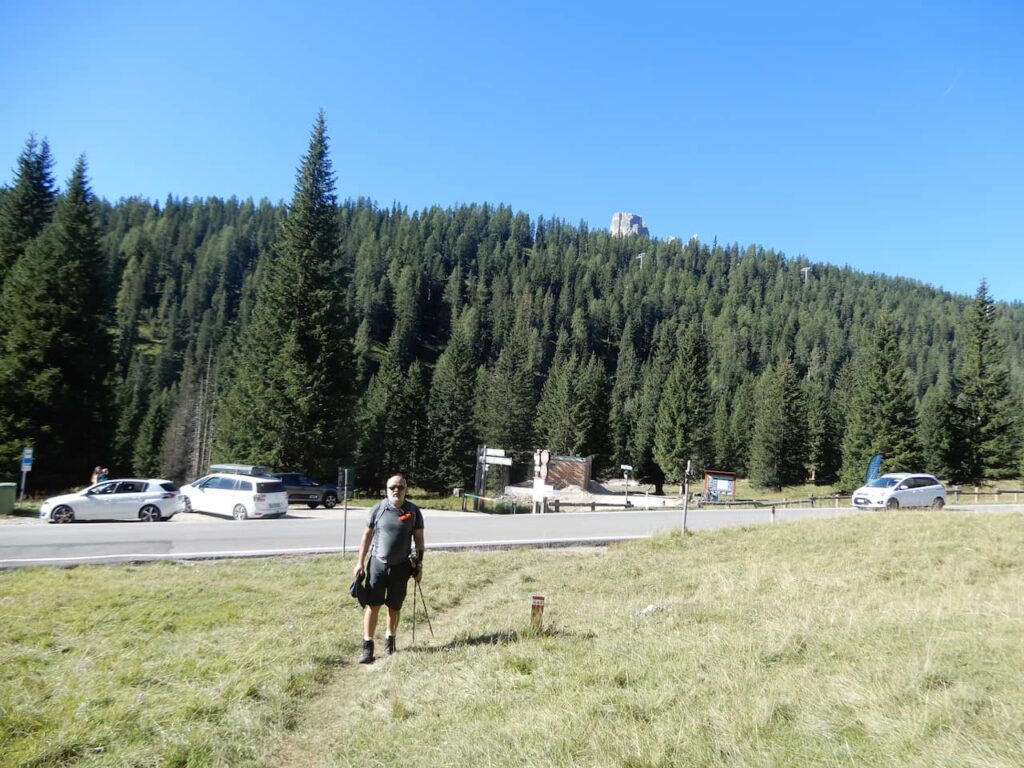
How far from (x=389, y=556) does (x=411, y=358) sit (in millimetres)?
133219

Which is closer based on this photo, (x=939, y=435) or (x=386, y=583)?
(x=386, y=583)

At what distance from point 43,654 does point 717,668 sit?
658cm

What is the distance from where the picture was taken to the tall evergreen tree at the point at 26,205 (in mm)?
36031

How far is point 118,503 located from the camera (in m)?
19.7

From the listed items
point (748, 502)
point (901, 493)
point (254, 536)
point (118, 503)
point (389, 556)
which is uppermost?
point (389, 556)

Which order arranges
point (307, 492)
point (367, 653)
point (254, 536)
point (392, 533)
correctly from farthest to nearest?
point (307, 492) → point (254, 536) → point (392, 533) → point (367, 653)

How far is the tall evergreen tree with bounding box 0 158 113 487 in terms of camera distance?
2966 cm

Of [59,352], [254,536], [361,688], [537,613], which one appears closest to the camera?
[361,688]

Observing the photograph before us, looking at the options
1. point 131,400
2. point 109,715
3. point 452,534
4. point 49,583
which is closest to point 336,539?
point 452,534

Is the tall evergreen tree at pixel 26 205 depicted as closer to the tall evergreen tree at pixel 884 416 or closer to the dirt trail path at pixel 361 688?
the dirt trail path at pixel 361 688

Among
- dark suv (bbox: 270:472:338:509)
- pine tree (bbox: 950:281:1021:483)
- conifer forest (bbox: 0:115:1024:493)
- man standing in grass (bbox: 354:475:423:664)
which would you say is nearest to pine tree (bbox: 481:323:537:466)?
conifer forest (bbox: 0:115:1024:493)

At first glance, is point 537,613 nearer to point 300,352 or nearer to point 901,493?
point 901,493

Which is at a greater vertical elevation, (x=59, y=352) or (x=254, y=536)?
(x=59, y=352)

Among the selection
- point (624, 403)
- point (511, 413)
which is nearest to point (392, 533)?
point (511, 413)
